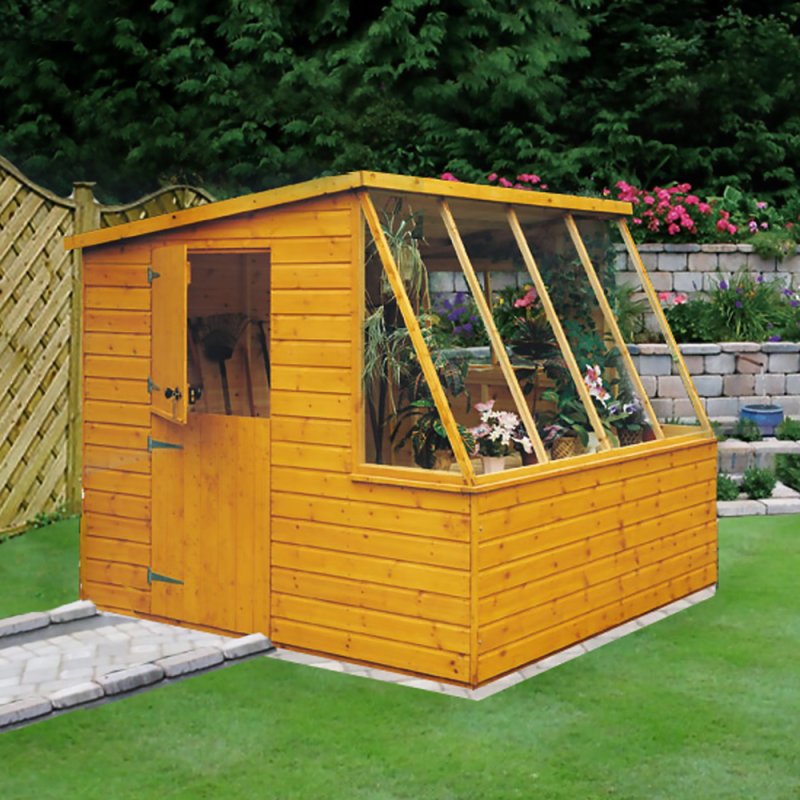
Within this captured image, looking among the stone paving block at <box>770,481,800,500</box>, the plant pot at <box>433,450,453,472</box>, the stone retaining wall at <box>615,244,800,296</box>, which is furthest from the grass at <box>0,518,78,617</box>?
the stone retaining wall at <box>615,244,800,296</box>

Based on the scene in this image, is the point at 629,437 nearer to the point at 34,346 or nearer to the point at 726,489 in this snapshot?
the point at 726,489

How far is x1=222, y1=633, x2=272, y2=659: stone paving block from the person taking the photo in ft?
20.6

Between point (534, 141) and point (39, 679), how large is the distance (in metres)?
11.8

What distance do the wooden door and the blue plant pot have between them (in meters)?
6.24

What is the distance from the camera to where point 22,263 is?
8.97m

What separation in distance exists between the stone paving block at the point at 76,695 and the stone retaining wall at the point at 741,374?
6.71m

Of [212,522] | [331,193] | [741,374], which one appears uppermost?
[331,193]

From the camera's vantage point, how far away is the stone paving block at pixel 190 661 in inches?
237

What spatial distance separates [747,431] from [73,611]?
6373 mm

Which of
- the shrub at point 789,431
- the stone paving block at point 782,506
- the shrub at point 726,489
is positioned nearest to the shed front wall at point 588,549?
the stone paving block at point 782,506

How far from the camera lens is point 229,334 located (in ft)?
23.3

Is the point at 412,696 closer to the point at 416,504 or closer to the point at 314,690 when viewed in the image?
the point at 314,690

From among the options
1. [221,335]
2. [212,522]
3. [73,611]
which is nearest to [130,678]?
[212,522]

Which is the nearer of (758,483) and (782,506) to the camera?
(782,506)
